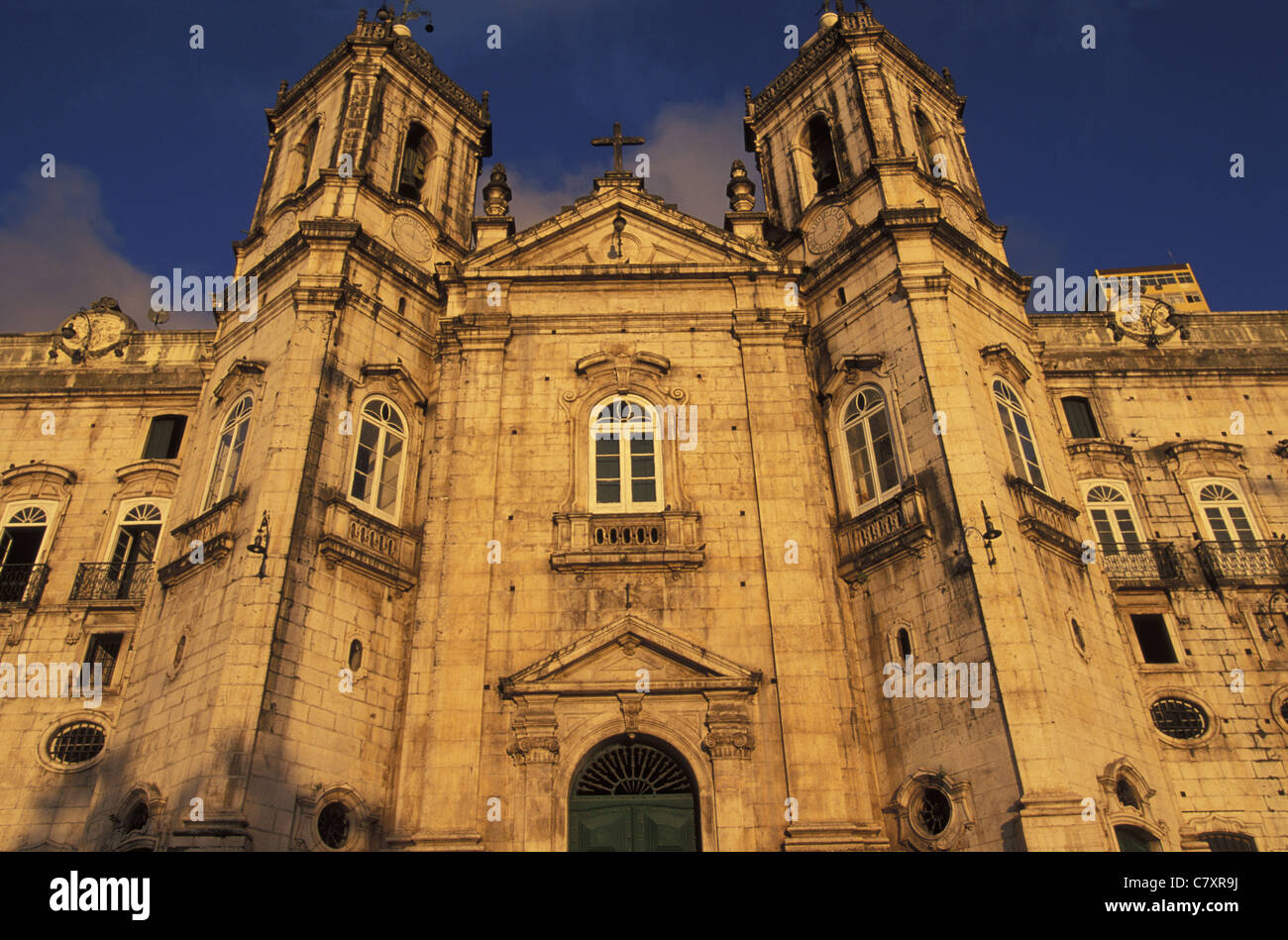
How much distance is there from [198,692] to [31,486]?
1098 cm

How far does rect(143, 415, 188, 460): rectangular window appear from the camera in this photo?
2441 cm

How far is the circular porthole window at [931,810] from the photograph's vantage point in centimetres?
1623

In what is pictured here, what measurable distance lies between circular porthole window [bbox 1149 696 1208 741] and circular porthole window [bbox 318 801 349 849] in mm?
16127

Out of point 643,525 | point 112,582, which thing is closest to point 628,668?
point 643,525

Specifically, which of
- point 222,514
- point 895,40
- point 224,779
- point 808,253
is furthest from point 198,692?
point 895,40

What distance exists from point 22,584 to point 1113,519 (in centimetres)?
2557

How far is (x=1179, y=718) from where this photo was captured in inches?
810

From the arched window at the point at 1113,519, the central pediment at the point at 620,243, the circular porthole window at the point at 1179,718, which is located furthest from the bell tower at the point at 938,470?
the circular porthole window at the point at 1179,718

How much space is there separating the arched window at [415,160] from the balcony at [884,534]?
14.3 meters

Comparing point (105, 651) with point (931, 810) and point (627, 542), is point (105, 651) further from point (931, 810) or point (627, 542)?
point (931, 810)

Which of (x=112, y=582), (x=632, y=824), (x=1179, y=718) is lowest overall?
(x=632, y=824)

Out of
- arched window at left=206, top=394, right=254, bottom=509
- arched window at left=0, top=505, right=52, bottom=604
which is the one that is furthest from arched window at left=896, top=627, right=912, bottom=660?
arched window at left=0, top=505, right=52, bottom=604

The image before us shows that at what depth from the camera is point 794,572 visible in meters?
18.5
